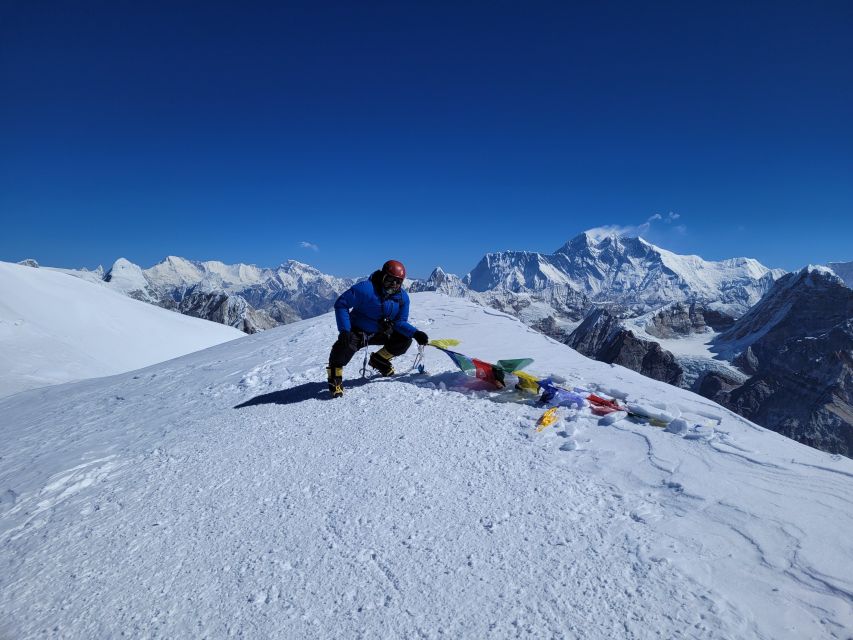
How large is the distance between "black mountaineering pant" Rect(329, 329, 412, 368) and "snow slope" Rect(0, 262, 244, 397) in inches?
497

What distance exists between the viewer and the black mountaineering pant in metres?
6.83

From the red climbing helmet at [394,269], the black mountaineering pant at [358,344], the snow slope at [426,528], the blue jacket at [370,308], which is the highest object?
the red climbing helmet at [394,269]

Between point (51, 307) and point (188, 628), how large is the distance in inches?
930

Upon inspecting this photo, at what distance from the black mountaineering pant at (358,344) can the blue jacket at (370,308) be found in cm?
12

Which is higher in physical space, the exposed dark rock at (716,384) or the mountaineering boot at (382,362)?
the mountaineering boot at (382,362)

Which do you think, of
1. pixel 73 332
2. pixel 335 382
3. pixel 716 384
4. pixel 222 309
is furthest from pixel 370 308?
pixel 222 309

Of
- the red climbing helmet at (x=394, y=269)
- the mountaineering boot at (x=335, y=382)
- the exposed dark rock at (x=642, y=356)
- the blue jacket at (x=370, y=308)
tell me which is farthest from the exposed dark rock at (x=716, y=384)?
the mountaineering boot at (x=335, y=382)

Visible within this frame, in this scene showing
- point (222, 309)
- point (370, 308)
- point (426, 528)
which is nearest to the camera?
point (426, 528)

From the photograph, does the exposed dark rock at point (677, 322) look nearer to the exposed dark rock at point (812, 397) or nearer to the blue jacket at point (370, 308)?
the exposed dark rock at point (812, 397)

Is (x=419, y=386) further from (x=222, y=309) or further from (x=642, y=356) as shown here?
(x=222, y=309)

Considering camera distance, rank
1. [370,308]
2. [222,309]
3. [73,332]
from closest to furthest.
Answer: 1. [370,308]
2. [73,332]
3. [222,309]

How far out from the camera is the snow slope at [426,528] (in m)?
2.77

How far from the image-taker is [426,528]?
3605mm

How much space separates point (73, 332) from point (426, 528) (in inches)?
868
